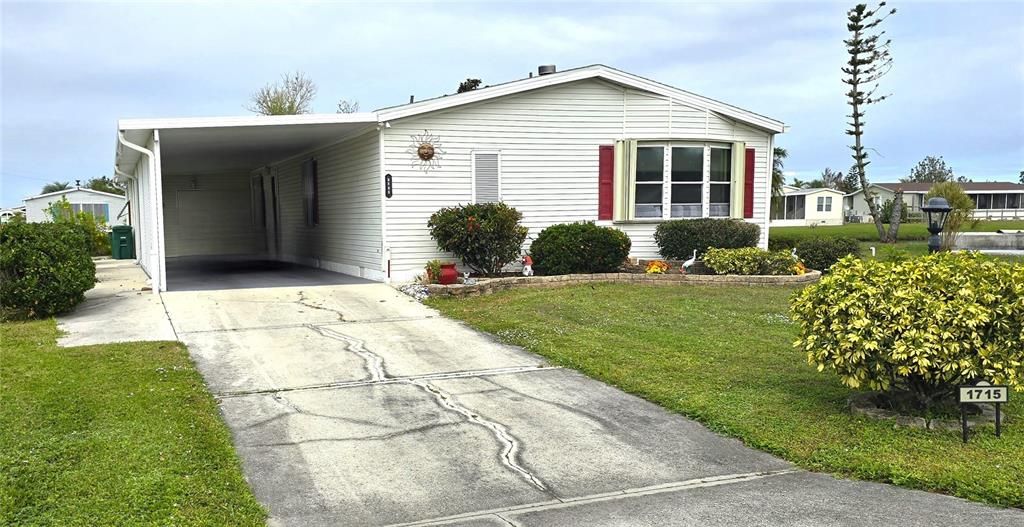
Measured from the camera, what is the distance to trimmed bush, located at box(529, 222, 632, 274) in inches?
505

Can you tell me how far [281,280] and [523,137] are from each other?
4.96 metres

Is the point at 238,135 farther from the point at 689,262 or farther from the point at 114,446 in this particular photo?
the point at 114,446

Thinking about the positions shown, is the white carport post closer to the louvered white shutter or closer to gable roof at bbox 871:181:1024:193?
the louvered white shutter

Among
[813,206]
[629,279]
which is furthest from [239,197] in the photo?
[813,206]

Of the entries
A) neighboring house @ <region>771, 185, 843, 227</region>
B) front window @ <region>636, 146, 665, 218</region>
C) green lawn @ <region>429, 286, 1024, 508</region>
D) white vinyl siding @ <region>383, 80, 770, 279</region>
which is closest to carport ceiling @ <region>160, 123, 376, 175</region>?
white vinyl siding @ <region>383, 80, 770, 279</region>

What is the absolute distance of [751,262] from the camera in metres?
13.6

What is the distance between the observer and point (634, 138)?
14336mm

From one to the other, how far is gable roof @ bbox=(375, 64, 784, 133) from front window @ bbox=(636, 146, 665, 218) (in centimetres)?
112

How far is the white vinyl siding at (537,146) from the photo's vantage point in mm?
12867

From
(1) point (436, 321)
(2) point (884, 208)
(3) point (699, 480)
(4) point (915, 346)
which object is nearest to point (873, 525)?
(3) point (699, 480)

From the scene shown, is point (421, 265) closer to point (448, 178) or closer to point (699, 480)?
point (448, 178)

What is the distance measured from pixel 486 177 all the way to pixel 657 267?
336cm

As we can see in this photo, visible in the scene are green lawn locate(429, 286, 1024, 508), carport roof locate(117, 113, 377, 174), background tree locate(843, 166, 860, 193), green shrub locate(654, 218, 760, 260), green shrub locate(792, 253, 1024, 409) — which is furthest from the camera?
background tree locate(843, 166, 860, 193)

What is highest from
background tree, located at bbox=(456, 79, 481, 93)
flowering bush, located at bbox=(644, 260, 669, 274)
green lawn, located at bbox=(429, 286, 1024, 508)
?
background tree, located at bbox=(456, 79, 481, 93)
